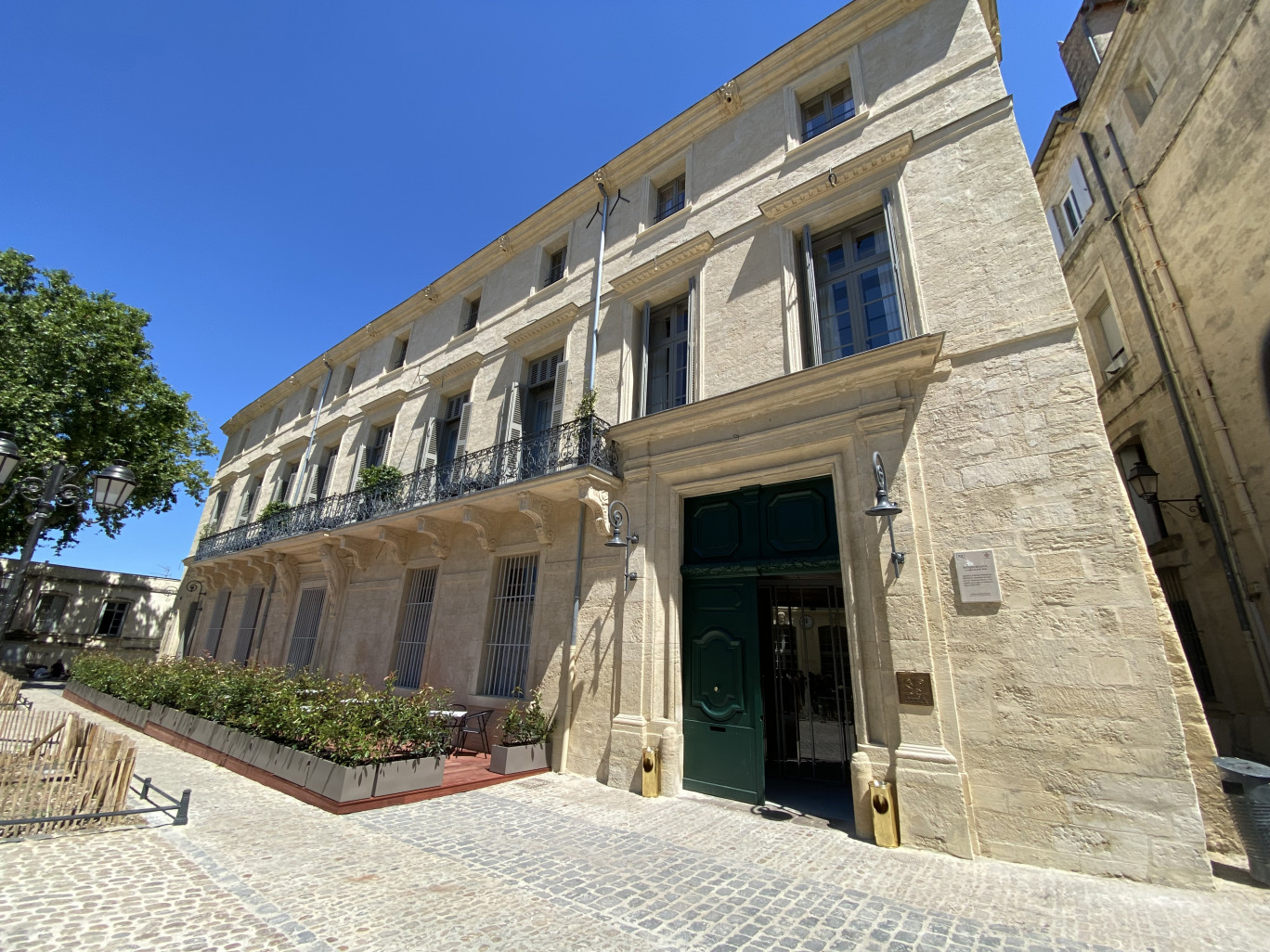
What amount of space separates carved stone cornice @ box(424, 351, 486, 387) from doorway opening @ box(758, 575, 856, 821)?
7.63 metres

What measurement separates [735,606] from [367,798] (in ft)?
14.8

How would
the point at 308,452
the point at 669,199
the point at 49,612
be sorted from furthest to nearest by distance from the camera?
1. the point at 49,612
2. the point at 308,452
3. the point at 669,199

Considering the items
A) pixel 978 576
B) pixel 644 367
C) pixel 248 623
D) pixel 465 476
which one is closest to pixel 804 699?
pixel 978 576

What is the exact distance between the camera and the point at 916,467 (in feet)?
18.4

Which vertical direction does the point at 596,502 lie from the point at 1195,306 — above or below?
below

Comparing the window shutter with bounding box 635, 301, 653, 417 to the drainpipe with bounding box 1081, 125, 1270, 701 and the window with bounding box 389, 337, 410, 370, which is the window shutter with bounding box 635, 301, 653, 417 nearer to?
the window with bounding box 389, 337, 410, 370

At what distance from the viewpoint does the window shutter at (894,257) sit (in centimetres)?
634

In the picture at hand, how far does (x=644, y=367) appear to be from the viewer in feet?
28.7

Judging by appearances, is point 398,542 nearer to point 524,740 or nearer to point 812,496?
point 524,740

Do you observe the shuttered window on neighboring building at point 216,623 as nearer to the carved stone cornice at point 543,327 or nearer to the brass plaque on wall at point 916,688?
the carved stone cornice at point 543,327

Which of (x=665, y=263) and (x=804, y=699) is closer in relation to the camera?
(x=804, y=699)

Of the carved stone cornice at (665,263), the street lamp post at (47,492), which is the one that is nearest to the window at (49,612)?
the street lamp post at (47,492)

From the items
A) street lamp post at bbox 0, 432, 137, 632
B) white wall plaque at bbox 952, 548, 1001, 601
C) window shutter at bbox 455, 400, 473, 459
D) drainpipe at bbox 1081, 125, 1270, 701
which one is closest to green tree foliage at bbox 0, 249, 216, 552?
street lamp post at bbox 0, 432, 137, 632

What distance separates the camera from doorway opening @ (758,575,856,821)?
287 inches
